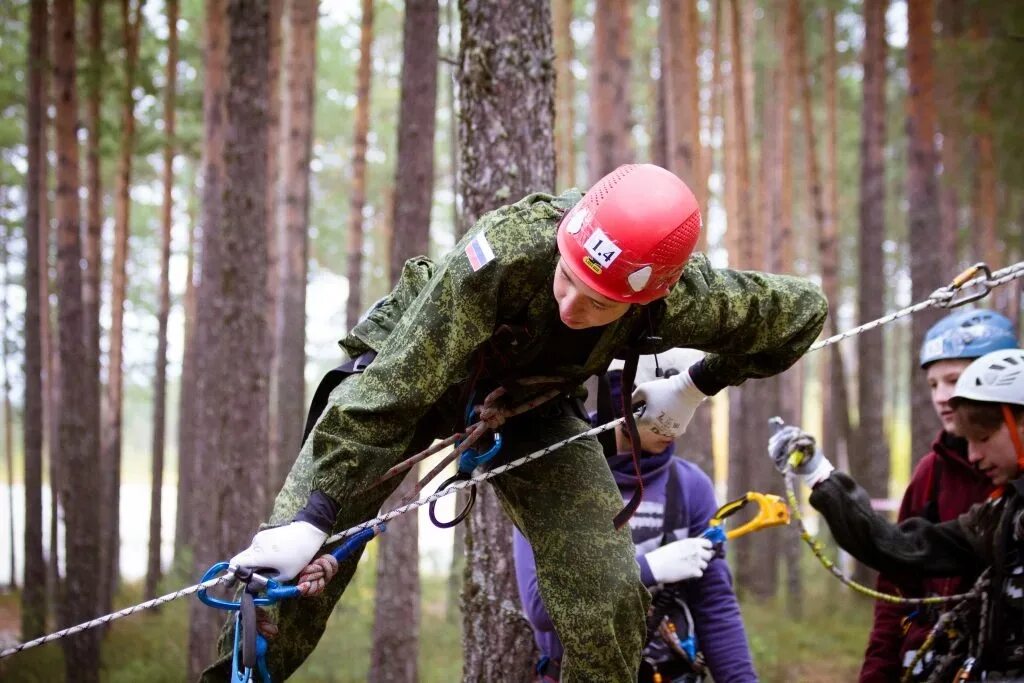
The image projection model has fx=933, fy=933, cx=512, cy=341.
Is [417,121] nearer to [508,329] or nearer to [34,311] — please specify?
[508,329]

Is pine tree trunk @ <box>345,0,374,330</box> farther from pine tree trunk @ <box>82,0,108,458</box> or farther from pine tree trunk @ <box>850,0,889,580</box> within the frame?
pine tree trunk @ <box>850,0,889,580</box>

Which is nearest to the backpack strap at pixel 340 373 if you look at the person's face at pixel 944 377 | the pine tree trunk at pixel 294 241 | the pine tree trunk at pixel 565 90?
the person's face at pixel 944 377

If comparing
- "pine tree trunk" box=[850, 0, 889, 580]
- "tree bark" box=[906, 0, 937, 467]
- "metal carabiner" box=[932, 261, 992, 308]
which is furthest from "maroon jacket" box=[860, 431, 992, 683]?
"pine tree trunk" box=[850, 0, 889, 580]

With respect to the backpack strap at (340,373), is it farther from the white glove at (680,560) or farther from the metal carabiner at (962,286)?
the metal carabiner at (962,286)

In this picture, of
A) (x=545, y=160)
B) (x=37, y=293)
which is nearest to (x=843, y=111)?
(x=37, y=293)

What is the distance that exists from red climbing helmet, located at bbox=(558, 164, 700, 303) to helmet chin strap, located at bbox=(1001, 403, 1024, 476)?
1.52 metres

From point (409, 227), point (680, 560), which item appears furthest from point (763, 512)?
point (409, 227)

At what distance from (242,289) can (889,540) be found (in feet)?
14.9

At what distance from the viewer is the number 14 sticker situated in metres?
2.58

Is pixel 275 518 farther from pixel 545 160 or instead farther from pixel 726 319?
pixel 545 160

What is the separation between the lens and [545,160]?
412 centimetres

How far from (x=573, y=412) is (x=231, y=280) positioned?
3.87 meters

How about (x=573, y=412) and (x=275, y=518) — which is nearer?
(x=275, y=518)

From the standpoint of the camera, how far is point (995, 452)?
340 cm
